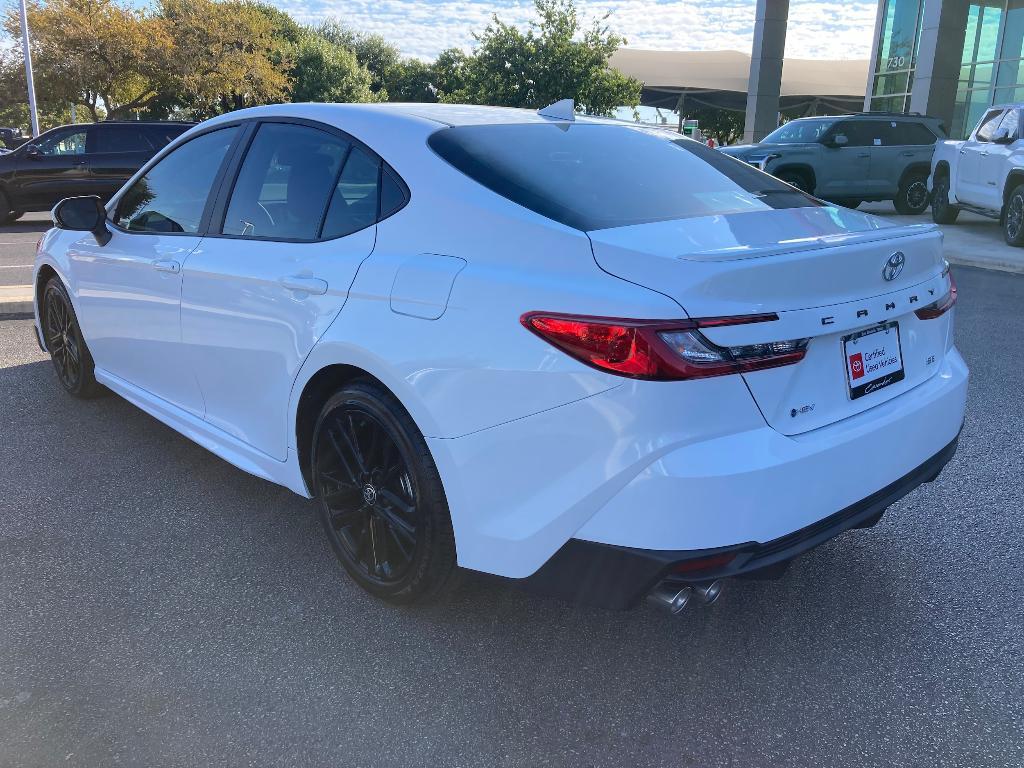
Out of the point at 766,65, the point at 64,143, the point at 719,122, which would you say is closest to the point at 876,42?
the point at 766,65

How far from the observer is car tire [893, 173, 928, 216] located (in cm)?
1700

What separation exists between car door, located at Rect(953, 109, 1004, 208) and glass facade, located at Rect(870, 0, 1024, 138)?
8928mm

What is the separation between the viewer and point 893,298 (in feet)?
8.39

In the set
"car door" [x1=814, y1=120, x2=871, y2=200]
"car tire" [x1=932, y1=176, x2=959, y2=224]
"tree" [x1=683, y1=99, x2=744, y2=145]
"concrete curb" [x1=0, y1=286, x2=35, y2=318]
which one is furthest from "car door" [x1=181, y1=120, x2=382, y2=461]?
"tree" [x1=683, y1=99, x2=744, y2=145]

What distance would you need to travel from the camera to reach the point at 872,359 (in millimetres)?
2510

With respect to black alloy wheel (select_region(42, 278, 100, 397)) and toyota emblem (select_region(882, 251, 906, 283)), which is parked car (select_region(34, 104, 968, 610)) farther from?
black alloy wheel (select_region(42, 278, 100, 397))

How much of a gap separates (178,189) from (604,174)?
2.09 m

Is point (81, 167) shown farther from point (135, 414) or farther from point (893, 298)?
point (893, 298)

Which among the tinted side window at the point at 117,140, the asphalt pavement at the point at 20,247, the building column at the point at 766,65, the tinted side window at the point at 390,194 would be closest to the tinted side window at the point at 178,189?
the tinted side window at the point at 390,194

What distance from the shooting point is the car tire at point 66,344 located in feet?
16.0

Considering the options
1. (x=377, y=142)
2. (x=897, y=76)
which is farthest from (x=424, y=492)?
(x=897, y=76)

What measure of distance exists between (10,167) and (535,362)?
16598 millimetres

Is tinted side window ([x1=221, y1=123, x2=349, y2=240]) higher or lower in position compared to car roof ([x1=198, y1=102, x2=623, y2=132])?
lower

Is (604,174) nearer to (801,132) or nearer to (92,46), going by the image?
(801,132)
